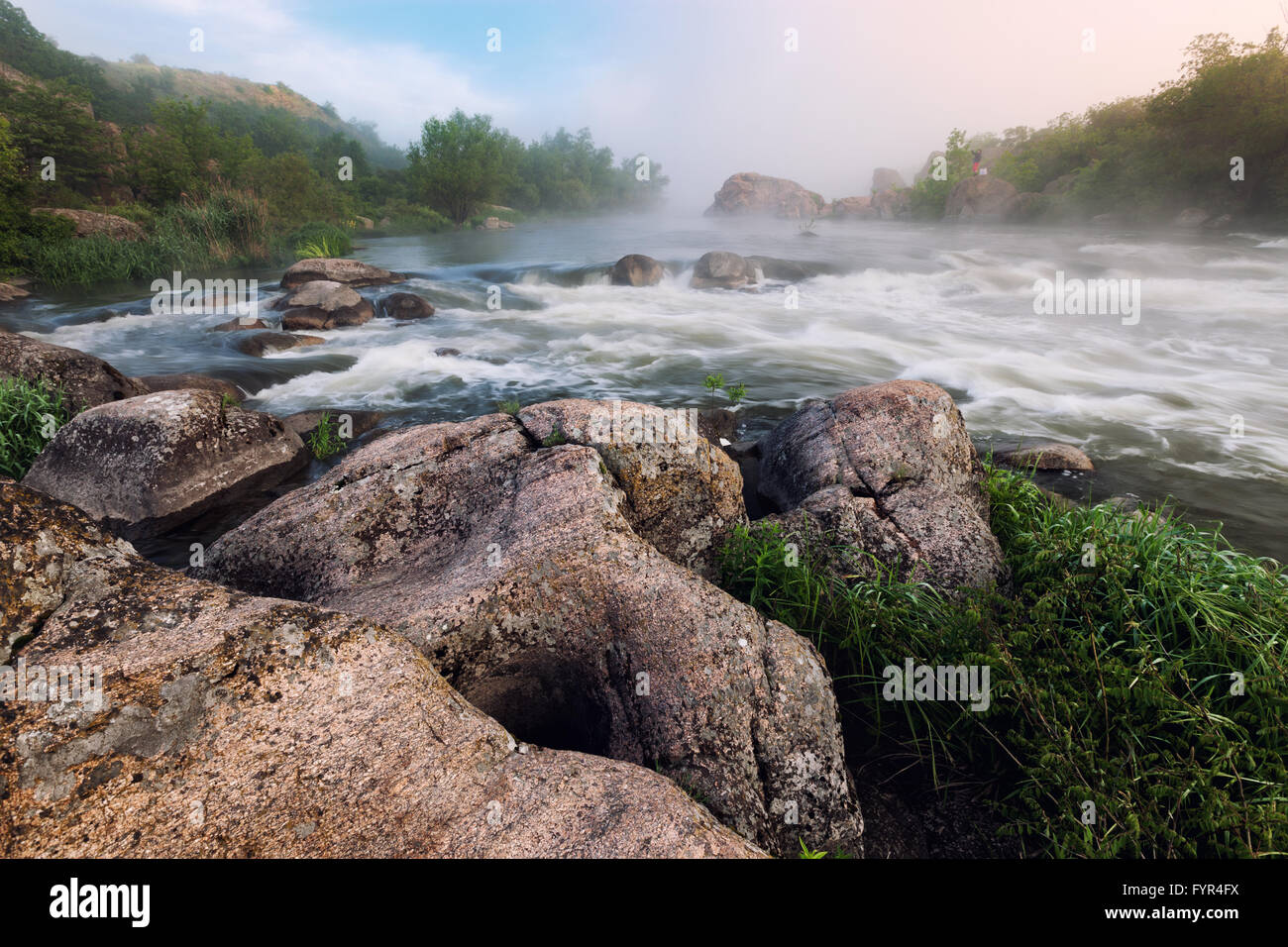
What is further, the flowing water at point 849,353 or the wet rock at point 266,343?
the wet rock at point 266,343

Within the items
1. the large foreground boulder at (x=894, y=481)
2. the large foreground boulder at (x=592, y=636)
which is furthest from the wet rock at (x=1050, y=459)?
the large foreground boulder at (x=592, y=636)

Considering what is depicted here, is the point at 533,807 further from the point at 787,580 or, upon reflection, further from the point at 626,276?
the point at 626,276

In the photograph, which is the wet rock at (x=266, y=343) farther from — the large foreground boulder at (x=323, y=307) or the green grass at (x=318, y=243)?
the green grass at (x=318, y=243)

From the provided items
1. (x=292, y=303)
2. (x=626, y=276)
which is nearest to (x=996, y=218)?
(x=626, y=276)

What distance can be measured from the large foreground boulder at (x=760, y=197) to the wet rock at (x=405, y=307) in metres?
119

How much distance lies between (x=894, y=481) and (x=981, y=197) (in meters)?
69.3

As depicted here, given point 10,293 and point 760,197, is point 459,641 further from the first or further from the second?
point 760,197

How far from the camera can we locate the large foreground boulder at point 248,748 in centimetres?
197

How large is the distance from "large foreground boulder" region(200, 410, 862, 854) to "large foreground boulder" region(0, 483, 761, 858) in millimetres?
624

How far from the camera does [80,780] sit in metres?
1.94

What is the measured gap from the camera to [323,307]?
15.5 meters

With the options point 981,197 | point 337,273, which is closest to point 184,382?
point 337,273
